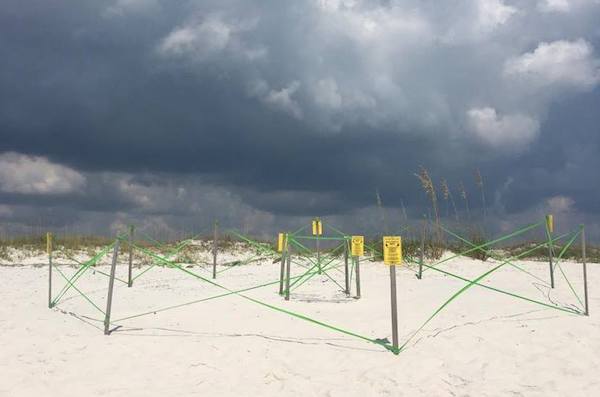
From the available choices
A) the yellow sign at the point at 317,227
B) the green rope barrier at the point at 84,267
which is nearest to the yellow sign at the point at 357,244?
the yellow sign at the point at 317,227

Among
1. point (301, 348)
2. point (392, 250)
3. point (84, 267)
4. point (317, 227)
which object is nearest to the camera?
point (392, 250)

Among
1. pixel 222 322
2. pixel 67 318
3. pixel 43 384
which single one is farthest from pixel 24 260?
pixel 43 384

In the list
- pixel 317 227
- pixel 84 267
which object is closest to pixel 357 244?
pixel 317 227

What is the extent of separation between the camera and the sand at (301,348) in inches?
227

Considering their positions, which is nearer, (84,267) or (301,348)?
(301,348)

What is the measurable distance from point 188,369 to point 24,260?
15.0 meters

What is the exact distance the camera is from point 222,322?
8.56m

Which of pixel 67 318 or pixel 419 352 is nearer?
pixel 419 352

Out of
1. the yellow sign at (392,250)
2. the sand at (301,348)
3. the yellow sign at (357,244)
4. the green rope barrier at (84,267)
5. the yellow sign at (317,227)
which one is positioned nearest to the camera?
the sand at (301,348)

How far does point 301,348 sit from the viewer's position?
7.11 m

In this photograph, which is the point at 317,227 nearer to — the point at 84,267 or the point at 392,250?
the point at 84,267

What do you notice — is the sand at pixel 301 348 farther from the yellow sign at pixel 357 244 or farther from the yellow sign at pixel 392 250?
the yellow sign at pixel 392 250

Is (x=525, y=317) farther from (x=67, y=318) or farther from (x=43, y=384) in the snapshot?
(x=67, y=318)

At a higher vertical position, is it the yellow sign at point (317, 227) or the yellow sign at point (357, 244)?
the yellow sign at point (317, 227)
